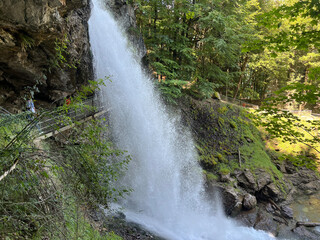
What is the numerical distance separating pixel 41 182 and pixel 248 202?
1127 cm

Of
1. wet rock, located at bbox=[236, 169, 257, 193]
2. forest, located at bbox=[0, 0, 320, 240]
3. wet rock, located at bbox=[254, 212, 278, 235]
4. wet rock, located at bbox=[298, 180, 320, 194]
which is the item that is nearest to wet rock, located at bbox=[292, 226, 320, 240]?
forest, located at bbox=[0, 0, 320, 240]

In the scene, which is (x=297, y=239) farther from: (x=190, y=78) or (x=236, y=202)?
(x=190, y=78)

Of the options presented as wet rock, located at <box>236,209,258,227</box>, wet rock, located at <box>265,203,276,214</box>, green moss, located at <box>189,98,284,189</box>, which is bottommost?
wet rock, located at <box>265,203,276,214</box>

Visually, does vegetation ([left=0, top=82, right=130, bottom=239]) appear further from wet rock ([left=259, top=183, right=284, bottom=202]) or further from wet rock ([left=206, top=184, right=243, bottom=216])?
wet rock ([left=259, top=183, right=284, bottom=202])

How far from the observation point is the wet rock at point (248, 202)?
37.8 ft

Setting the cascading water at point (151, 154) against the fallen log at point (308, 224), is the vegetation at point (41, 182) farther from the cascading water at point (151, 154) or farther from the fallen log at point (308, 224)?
the fallen log at point (308, 224)

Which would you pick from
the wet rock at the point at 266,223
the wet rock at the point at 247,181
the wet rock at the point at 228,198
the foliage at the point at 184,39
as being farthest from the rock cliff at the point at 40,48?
the wet rock at the point at 266,223

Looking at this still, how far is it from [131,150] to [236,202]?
20.6ft

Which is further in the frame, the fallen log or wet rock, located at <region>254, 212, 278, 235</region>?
the fallen log

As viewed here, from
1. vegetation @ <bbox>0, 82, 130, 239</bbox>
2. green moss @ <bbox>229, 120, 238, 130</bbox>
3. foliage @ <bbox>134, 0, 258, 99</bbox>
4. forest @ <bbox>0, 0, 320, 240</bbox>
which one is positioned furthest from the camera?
green moss @ <bbox>229, 120, 238, 130</bbox>

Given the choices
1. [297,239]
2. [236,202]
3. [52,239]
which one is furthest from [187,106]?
[52,239]

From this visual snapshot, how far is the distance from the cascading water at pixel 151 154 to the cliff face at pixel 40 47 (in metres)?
1.84

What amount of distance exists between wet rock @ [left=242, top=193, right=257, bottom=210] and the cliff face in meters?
10.7

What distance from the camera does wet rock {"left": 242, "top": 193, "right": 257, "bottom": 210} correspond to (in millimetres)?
11532
